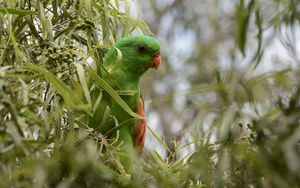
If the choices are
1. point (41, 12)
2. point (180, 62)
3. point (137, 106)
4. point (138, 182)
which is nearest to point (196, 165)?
point (138, 182)

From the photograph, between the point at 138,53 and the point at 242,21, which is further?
the point at 138,53

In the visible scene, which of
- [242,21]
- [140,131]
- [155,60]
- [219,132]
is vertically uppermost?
[242,21]

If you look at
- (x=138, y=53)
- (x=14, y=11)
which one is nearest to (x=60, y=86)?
(x=14, y=11)

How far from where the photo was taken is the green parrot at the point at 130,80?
5.91 ft

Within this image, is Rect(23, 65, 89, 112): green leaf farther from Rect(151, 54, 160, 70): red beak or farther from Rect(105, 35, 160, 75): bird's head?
Rect(151, 54, 160, 70): red beak

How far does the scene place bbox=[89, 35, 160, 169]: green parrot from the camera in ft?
5.91

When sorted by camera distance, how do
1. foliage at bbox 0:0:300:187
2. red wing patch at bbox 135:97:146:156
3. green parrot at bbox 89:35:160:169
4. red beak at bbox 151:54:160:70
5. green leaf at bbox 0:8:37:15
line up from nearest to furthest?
foliage at bbox 0:0:300:187
green leaf at bbox 0:8:37:15
green parrot at bbox 89:35:160:169
red wing patch at bbox 135:97:146:156
red beak at bbox 151:54:160:70

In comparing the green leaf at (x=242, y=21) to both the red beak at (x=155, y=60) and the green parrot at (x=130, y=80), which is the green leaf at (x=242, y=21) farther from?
the red beak at (x=155, y=60)

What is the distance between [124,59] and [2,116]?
3.13ft

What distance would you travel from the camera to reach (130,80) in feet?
6.52

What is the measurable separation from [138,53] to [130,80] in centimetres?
12

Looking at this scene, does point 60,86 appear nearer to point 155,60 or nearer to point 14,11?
point 14,11

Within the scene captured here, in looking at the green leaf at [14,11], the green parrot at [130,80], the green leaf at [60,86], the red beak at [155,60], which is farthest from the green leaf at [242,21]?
the red beak at [155,60]

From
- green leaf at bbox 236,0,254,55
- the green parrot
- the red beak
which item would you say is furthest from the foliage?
the red beak
